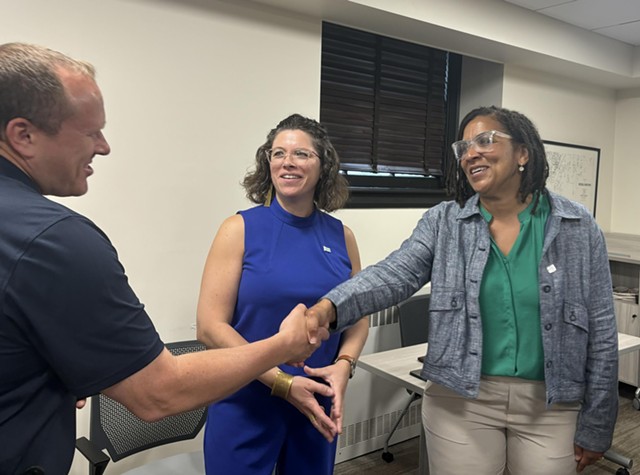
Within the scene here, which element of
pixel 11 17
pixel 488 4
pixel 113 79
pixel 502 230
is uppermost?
pixel 488 4

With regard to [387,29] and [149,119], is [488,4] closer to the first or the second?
[387,29]

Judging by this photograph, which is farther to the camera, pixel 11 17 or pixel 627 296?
pixel 627 296

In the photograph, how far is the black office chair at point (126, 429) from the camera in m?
1.88

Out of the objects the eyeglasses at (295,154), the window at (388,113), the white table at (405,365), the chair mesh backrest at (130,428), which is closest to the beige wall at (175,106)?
the chair mesh backrest at (130,428)

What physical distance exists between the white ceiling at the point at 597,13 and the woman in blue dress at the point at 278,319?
238cm

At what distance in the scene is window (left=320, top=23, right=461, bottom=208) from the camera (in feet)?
10.4

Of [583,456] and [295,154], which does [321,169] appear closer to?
[295,154]

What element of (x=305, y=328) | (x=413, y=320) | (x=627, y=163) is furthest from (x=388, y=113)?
(x=627, y=163)

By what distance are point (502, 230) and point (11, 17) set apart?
1.90 meters

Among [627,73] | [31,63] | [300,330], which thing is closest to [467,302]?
[300,330]

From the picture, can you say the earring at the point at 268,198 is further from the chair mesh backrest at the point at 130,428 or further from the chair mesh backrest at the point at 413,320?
the chair mesh backrest at the point at 413,320

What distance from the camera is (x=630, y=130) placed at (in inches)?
180

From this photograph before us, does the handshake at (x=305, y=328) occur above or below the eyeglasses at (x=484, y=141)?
below

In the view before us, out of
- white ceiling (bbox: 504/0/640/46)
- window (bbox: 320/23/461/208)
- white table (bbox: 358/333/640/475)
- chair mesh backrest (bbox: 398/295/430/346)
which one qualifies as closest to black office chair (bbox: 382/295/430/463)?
chair mesh backrest (bbox: 398/295/430/346)
